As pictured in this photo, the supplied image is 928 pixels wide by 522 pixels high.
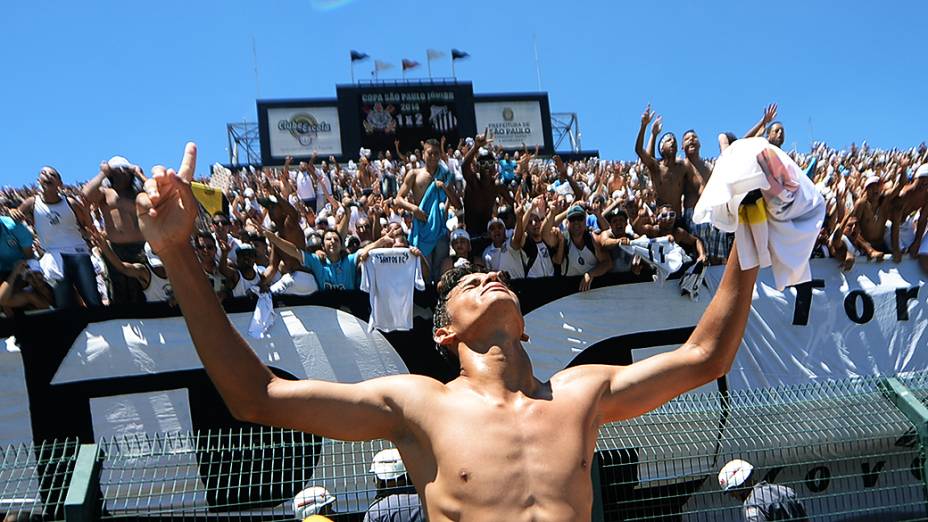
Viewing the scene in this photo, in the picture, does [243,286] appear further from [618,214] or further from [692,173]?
[692,173]

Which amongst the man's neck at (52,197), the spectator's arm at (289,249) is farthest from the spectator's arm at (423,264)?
the man's neck at (52,197)

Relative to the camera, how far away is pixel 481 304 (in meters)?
2.36

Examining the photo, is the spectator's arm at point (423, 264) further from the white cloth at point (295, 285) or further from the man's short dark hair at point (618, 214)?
the man's short dark hair at point (618, 214)

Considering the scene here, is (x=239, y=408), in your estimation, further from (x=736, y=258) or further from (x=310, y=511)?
(x=310, y=511)

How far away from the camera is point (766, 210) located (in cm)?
228

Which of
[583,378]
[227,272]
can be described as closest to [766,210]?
[583,378]

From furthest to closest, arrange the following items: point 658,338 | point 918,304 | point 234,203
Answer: point 234,203
point 918,304
point 658,338

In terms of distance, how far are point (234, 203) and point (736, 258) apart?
10513 millimetres

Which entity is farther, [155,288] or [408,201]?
[408,201]

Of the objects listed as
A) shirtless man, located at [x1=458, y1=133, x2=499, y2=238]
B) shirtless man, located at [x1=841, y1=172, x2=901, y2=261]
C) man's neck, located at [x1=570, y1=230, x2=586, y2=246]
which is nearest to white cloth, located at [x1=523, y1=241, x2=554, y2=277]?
man's neck, located at [x1=570, y1=230, x2=586, y2=246]

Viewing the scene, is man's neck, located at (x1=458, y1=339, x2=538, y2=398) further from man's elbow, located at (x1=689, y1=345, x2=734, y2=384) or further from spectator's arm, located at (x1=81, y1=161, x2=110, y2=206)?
spectator's arm, located at (x1=81, y1=161, x2=110, y2=206)

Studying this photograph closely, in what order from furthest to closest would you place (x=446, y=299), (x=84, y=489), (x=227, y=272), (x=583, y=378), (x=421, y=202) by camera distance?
(x=421, y=202)
(x=227, y=272)
(x=84, y=489)
(x=446, y=299)
(x=583, y=378)

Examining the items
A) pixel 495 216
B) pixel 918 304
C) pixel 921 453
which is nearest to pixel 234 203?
pixel 495 216

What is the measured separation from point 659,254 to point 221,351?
520 cm
